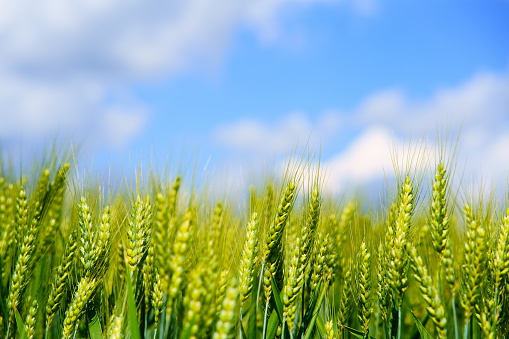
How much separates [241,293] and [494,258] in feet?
3.56

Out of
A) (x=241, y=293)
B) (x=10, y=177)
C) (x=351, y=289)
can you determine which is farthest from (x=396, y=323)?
(x=10, y=177)

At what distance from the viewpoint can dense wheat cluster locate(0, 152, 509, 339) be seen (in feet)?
5.98

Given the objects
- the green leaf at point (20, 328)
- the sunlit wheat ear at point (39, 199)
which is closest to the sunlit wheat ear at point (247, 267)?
the green leaf at point (20, 328)

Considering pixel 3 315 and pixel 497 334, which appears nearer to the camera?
pixel 497 334

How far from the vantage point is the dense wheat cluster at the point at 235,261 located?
1.82 metres

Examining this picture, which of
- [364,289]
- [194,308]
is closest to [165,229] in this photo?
[194,308]

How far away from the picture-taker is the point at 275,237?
229 centimetres

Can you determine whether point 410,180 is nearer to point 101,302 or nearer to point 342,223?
point 342,223

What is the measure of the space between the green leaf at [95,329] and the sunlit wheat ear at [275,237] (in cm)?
72

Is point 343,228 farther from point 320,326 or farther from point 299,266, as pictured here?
point 299,266

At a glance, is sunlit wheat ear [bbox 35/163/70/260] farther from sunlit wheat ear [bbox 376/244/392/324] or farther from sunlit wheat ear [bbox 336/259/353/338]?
sunlit wheat ear [bbox 376/244/392/324]

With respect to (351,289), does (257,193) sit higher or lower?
higher

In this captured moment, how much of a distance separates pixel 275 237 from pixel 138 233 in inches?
23.4

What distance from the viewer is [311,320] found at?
2.27 meters
